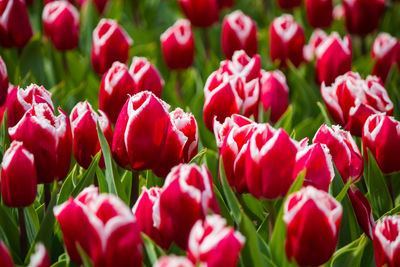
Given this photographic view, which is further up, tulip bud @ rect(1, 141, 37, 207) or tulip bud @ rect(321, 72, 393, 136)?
tulip bud @ rect(1, 141, 37, 207)

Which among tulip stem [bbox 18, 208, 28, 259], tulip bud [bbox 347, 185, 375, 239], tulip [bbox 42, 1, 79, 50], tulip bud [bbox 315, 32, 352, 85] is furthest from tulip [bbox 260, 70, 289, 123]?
tulip stem [bbox 18, 208, 28, 259]

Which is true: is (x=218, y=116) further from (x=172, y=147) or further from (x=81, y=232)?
(x=81, y=232)

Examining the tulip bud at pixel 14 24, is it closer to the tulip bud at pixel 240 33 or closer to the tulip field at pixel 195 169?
the tulip field at pixel 195 169

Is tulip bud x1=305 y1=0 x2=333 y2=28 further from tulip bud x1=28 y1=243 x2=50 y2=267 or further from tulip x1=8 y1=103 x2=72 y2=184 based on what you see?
tulip bud x1=28 y1=243 x2=50 y2=267

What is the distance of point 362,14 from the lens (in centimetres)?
271

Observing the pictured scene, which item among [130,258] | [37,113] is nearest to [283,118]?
[37,113]

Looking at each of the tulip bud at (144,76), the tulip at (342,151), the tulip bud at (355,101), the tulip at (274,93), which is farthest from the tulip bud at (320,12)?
the tulip at (342,151)

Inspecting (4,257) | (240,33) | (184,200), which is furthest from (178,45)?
(4,257)

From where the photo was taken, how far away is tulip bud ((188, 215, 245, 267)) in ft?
3.03

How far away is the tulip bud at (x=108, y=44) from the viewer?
6.83 ft

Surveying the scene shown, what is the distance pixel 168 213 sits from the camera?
1.07 m

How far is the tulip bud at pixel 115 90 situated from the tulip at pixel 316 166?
51cm

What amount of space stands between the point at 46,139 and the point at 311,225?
52cm

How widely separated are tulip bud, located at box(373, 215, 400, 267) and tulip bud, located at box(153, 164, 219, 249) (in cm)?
29
